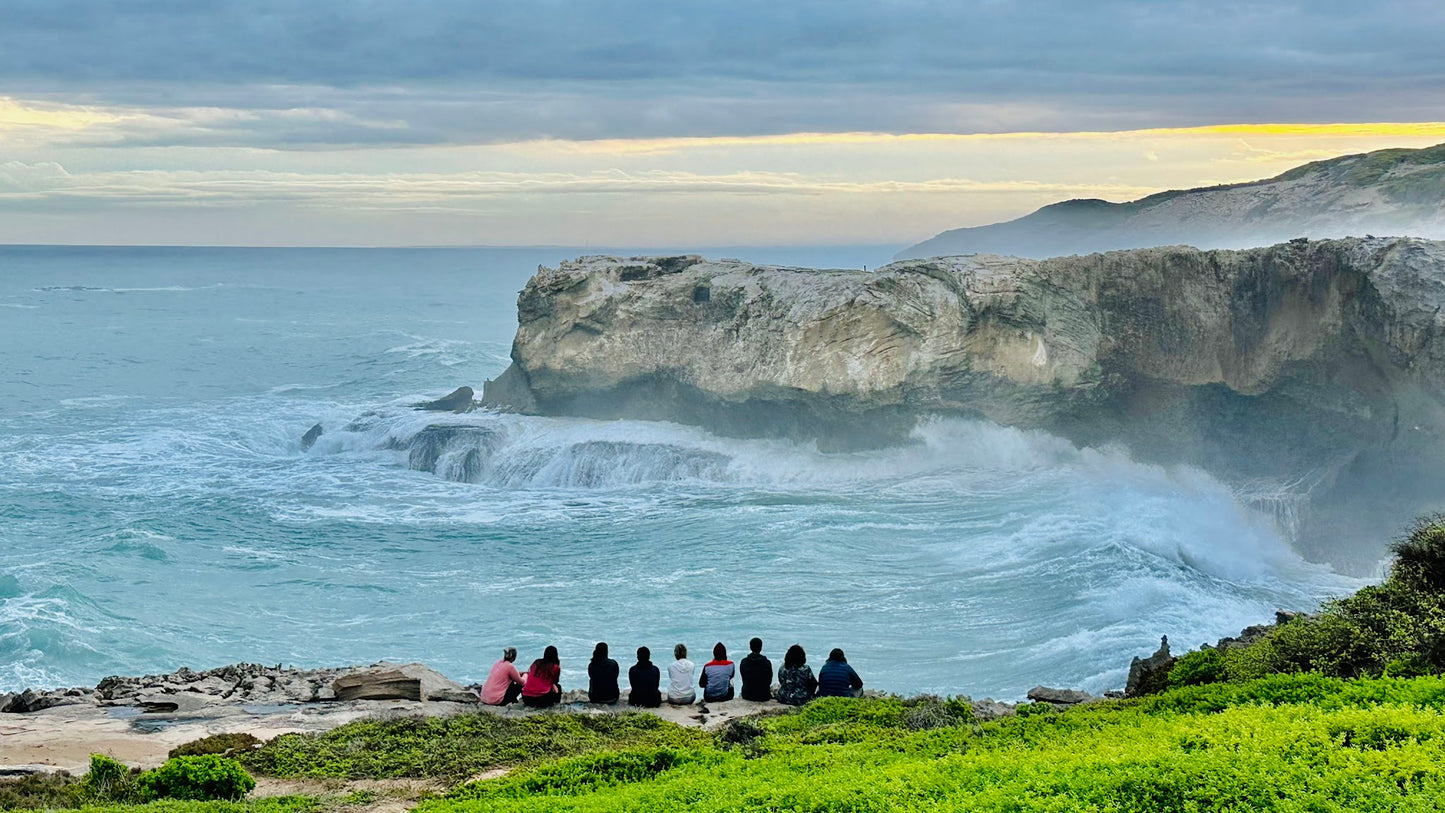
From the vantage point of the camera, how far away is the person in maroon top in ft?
55.6

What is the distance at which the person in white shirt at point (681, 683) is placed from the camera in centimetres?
1734

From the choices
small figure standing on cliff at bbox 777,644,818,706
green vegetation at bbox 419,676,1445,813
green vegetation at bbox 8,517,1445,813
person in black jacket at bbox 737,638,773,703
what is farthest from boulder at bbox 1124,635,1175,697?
person in black jacket at bbox 737,638,773,703

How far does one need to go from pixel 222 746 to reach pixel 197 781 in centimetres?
263

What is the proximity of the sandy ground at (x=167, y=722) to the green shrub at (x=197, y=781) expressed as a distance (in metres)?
2.39

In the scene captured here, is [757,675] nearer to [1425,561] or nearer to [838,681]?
[838,681]

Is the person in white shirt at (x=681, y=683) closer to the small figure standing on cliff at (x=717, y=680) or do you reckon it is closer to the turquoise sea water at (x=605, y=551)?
the small figure standing on cliff at (x=717, y=680)

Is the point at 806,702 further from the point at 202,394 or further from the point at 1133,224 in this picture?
the point at 1133,224

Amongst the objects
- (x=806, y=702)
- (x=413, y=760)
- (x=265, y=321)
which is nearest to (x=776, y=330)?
(x=806, y=702)

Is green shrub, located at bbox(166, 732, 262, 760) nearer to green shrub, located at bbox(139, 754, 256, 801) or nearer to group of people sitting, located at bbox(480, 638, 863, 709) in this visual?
green shrub, located at bbox(139, 754, 256, 801)

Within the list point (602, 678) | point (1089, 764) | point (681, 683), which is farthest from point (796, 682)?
point (1089, 764)

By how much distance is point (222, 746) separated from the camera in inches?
590

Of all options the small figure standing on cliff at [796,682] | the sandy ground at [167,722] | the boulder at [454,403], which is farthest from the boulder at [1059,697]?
the boulder at [454,403]

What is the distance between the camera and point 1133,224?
7731 centimetres

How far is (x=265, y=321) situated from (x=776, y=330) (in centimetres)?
9540
